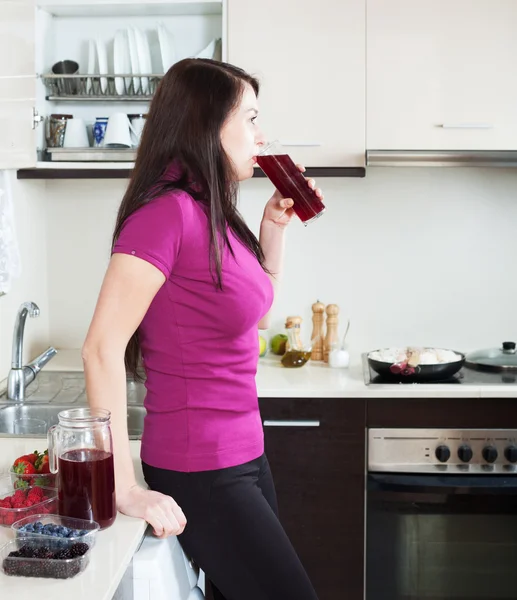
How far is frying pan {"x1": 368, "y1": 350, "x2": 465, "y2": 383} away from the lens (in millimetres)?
2479

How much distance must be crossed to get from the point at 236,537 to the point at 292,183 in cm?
74

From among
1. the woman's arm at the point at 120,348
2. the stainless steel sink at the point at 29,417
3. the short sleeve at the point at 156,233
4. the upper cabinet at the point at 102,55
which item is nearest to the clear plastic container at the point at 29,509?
the woman's arm at the point at 120,348

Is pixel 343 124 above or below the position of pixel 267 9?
below

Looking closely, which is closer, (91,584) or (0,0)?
(91,584)

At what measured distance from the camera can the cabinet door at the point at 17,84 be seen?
2.08 m

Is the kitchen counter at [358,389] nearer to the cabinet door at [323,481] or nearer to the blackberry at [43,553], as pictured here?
the cabinet door at [323,481]

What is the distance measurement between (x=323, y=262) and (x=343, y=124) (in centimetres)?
57

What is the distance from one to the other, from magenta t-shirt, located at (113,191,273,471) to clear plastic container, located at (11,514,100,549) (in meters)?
0.23

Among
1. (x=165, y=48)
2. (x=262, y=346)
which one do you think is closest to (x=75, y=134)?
(x=165, y=48)

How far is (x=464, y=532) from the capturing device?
2.54m

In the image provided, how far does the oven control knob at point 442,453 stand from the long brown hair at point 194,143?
4.15ft

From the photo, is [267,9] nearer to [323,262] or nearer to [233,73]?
[323,262]

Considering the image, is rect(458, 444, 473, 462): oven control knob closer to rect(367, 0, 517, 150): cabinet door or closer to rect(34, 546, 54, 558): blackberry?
rect(367, 0, 517, 150): cabinet door

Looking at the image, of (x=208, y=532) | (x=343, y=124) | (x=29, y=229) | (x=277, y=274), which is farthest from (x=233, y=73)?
(x=29, y=229)
